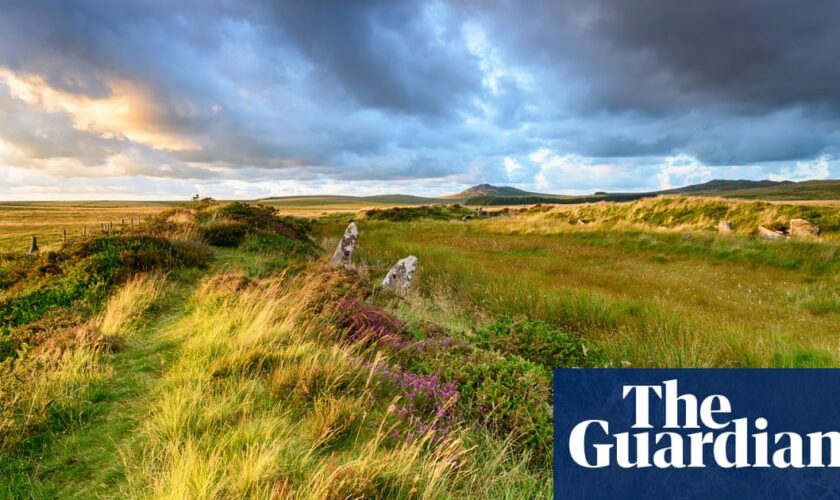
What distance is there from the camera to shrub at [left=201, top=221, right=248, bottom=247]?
15.0m

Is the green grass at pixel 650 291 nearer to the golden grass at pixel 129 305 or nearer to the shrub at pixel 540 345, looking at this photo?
the shrub at pixel 540 345

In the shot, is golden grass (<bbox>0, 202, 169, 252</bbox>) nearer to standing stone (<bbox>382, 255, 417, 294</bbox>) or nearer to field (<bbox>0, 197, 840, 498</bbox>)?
field (<bbox>0, 197, 840, 498</bbox>)

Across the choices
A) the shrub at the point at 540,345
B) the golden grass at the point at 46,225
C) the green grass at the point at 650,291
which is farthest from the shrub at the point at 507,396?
the golden grass at the point at 46,225

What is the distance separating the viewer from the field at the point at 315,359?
3.03 meters

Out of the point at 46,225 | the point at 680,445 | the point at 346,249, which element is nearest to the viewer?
the point at 680,445

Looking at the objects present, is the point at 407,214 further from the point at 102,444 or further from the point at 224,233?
the point at 102,444

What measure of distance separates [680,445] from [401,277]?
7.98 meters

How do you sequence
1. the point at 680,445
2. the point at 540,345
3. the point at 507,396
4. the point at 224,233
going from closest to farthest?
the point at 680,445 < the point at 507,396 < the point at 540,345 < the point at 224,233

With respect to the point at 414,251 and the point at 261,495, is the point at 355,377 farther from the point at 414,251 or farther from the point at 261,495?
the point at 414,251

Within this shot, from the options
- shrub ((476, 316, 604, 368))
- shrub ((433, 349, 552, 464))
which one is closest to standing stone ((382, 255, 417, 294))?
shrub ((476, 316, 604, 368))

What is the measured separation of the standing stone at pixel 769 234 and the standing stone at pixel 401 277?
1734 cm

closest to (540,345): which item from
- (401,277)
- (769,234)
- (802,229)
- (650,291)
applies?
(401,277)

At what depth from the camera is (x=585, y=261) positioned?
16594 mm

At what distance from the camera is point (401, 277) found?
1115cm
